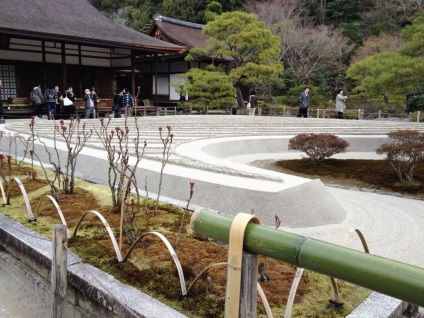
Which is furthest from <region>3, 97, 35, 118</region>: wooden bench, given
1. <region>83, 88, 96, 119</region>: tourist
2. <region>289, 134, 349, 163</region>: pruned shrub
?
<region>289, 134, 349, 163</region>: pruned shrub

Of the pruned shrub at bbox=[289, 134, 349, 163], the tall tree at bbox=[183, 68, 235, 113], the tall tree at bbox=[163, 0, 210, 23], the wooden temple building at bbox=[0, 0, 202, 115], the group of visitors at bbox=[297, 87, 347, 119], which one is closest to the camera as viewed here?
the pruned shrub at bbox=[289, 134, 349, 163]

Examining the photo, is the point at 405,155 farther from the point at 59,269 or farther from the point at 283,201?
the point at 59,269

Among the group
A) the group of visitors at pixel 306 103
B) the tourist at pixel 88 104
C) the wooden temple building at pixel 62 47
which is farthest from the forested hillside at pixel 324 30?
the tourist at pixel 88 104

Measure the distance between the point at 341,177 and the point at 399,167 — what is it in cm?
122

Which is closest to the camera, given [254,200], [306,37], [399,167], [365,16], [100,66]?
[254,200]

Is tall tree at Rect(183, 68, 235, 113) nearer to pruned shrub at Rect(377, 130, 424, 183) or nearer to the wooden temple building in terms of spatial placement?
the wooden temple building

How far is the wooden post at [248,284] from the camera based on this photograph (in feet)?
4.47

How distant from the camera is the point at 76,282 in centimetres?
243

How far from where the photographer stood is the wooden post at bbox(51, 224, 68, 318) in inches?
74.8

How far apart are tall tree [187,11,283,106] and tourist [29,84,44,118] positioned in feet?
27.9

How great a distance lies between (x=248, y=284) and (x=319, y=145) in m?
8.63

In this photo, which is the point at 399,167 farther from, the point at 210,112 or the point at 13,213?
the point at 210,112

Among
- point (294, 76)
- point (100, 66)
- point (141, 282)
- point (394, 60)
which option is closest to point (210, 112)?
point (100, 66)

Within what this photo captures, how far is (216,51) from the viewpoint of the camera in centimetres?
2066
